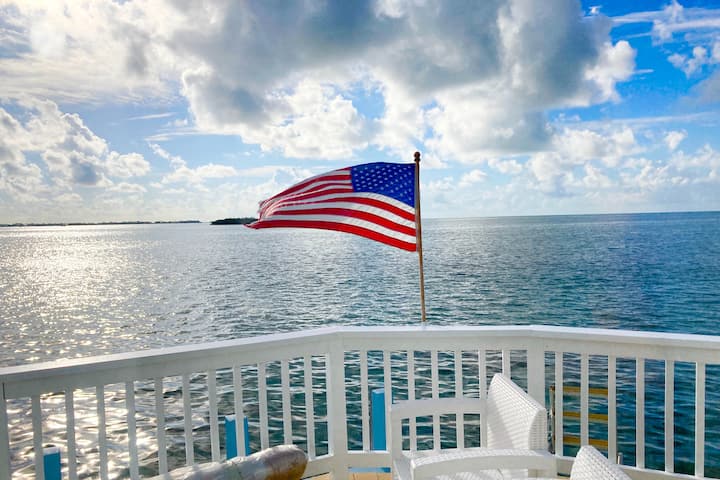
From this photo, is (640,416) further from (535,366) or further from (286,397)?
(286,397)

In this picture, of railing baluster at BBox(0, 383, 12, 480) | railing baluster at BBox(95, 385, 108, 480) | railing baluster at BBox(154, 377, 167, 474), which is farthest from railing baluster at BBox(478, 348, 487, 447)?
railing baluster at BBox(0, 383, 12, 480)

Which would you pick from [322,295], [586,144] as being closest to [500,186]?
[586,144]

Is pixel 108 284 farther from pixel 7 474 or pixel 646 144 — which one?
pixel 646 144

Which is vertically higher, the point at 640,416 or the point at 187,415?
the point at 187,415

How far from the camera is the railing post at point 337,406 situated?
3.13 meters

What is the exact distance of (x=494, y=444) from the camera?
253cm

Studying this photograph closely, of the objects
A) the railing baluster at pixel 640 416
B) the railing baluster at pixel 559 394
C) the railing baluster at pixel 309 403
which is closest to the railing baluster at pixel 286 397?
the railing baluster at pixel 309 403

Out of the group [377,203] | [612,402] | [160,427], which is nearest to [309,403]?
[160,427]

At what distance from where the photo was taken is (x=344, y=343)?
3150mm

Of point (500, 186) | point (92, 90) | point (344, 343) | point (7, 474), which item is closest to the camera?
point (7, 474)

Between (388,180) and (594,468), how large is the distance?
88.1 inches

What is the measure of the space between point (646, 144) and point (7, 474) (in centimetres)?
8789

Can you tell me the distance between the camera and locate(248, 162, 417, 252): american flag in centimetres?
341

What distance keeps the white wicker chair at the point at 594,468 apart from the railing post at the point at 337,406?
165 cm
